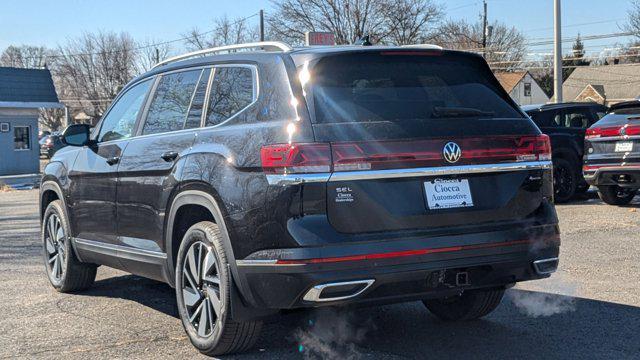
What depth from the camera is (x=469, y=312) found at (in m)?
5.43

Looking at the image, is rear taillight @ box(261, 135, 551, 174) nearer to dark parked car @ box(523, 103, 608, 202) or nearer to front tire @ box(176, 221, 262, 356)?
front tire @ box(176, 221, 262, 356)

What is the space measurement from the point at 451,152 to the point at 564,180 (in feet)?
32.5

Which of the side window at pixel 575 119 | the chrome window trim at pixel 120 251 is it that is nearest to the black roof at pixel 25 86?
the side window at pixel 575 119

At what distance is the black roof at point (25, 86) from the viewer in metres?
33.7

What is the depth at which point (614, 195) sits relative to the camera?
12633 millimetres

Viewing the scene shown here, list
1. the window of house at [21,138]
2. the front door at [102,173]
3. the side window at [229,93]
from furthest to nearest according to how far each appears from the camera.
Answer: the window of house at [21,138], the front door at [102,173], the side window at [229,93]

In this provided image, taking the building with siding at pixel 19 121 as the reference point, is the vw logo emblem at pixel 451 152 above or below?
below

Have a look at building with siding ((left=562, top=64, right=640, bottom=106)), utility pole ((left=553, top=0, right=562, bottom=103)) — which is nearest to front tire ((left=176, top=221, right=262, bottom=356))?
utility pole ((left=553, top=0, right=562, bottom=103))

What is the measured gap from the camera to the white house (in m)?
72.0

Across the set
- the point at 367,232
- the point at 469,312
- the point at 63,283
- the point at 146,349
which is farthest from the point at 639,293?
the point at 63,283

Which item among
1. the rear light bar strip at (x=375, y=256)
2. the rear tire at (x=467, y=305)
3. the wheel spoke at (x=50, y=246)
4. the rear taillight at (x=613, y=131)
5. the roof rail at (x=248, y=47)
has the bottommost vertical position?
the rear tire at (x=467, y=305)

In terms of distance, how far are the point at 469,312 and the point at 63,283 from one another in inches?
142

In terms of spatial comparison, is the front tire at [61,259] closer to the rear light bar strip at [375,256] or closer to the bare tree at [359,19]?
the rear light bar strip at [375,256]

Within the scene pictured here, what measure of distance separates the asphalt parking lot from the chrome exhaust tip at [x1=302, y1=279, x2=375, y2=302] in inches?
29.7
